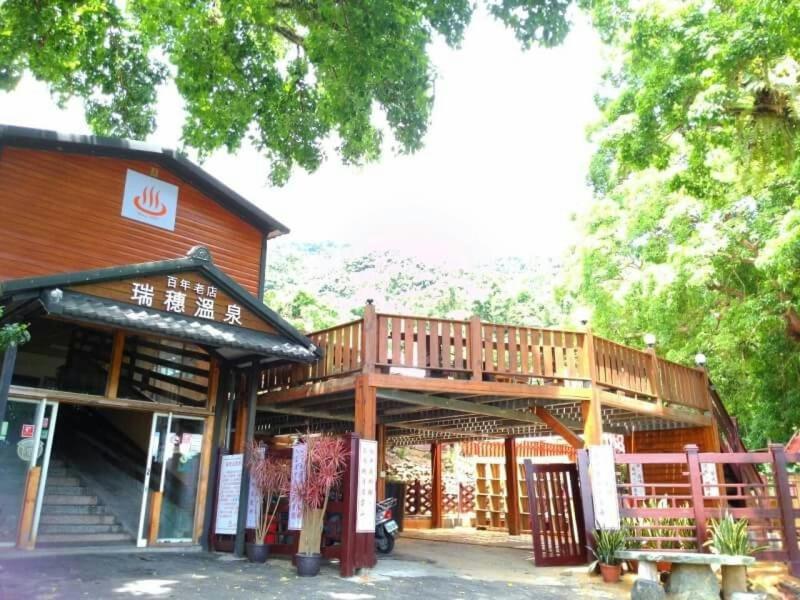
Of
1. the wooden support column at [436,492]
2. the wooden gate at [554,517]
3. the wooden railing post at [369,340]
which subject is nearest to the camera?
the wooden railing post at [369,340]

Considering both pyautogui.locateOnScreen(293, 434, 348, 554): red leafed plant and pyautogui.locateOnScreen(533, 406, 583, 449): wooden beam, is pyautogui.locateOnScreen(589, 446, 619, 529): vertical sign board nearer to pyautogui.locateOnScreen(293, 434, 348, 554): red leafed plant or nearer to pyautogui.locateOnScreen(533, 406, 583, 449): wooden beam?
pyautogui.locateOnScreen(533, 406, 583, 449): wooden beam

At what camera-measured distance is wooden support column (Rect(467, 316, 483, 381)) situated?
8.84 meters

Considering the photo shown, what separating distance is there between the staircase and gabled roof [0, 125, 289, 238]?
480 centimetres

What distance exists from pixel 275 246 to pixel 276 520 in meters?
58.2

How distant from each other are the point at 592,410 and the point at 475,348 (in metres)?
1.94

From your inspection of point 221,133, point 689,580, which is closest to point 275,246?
point 221,133

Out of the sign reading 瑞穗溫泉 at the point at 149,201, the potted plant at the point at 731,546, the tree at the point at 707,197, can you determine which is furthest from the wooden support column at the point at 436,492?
the potted plant at the point at 731,546

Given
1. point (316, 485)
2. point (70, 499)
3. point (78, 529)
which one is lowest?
point (78, 529)

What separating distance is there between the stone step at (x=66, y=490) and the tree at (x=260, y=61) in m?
5.49

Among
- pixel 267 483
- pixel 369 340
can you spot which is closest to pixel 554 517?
Answer: pixel 369 340

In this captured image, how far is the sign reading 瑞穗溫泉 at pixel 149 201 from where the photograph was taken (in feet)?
32.2

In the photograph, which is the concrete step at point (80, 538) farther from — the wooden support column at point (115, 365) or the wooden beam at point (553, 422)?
the wooden beam at point (553, 422)

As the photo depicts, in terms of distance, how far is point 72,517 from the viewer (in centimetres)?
886

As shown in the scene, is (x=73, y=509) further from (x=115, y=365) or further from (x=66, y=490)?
(x=115, y=365)
